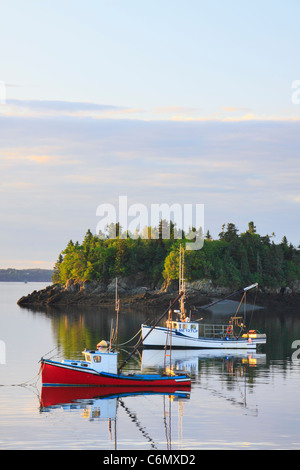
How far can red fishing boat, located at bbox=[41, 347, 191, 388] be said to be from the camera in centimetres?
5084

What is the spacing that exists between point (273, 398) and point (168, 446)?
16.2 metres

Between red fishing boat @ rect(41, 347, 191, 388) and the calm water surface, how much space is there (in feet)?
4.86

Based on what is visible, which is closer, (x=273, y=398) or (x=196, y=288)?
(x=273, y=398)

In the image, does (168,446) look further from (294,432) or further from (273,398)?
(273,398)

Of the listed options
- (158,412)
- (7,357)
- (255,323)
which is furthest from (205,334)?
(158,412)

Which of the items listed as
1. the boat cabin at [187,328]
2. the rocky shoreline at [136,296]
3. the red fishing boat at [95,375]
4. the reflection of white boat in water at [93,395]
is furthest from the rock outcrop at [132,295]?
the reflection of white boat in water at [93,395]

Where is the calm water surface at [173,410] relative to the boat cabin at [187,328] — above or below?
below

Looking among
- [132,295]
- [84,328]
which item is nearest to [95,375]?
[84,328]

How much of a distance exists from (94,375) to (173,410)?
7.96 metres

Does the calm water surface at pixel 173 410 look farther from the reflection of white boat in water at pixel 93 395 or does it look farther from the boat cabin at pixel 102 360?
the boat cabin at pixel 102 360

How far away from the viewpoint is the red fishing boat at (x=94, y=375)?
5084 cm

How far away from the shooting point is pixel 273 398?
50.6 meters

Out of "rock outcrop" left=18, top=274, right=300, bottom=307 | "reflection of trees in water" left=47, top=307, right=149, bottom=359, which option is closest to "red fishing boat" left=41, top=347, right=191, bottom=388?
"reflection of trees in water" left=47, top=307, right=149, bottom=359

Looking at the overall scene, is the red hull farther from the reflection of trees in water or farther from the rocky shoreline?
the rocky shoreline
